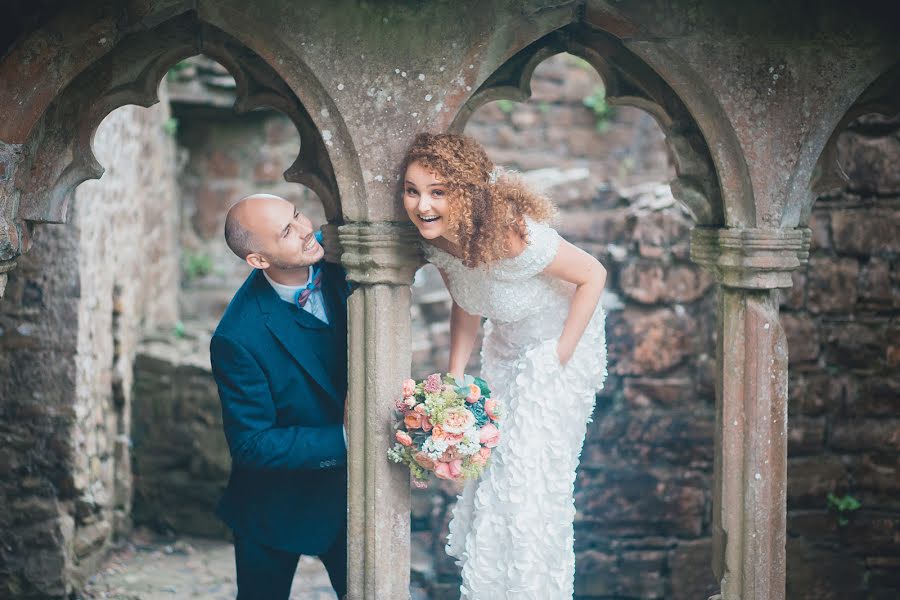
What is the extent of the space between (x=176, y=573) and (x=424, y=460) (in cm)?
283

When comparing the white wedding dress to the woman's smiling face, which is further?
the white wedding dress

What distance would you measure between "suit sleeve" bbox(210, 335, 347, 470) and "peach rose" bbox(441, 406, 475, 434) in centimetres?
55

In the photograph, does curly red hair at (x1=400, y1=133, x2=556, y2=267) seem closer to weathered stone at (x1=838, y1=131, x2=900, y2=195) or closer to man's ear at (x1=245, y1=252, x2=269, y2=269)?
man's ear at (x1=245, y1=252, x2=269, y2=269)

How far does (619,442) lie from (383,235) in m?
2.52

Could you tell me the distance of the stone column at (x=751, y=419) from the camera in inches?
139

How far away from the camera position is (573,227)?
571cm

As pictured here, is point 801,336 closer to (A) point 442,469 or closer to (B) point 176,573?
(A) point 442,469

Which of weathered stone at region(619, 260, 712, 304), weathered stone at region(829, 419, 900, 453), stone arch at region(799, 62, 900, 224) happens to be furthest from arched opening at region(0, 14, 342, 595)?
weathered stone at region(829, 419, 900, 453)

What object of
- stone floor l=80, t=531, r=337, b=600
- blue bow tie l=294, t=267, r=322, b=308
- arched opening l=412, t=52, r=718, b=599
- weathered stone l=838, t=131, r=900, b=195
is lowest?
stone floor l=80, t=531, r=337, b=600

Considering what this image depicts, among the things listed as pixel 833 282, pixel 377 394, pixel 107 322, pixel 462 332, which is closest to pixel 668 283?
pixel 833 282

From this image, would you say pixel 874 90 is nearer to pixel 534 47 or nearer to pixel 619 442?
pixel 534 47

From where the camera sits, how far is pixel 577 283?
345cm

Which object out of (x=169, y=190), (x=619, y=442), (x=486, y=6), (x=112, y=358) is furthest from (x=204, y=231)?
(x=486, y=6)

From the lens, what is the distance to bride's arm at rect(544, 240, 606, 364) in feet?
11.1
